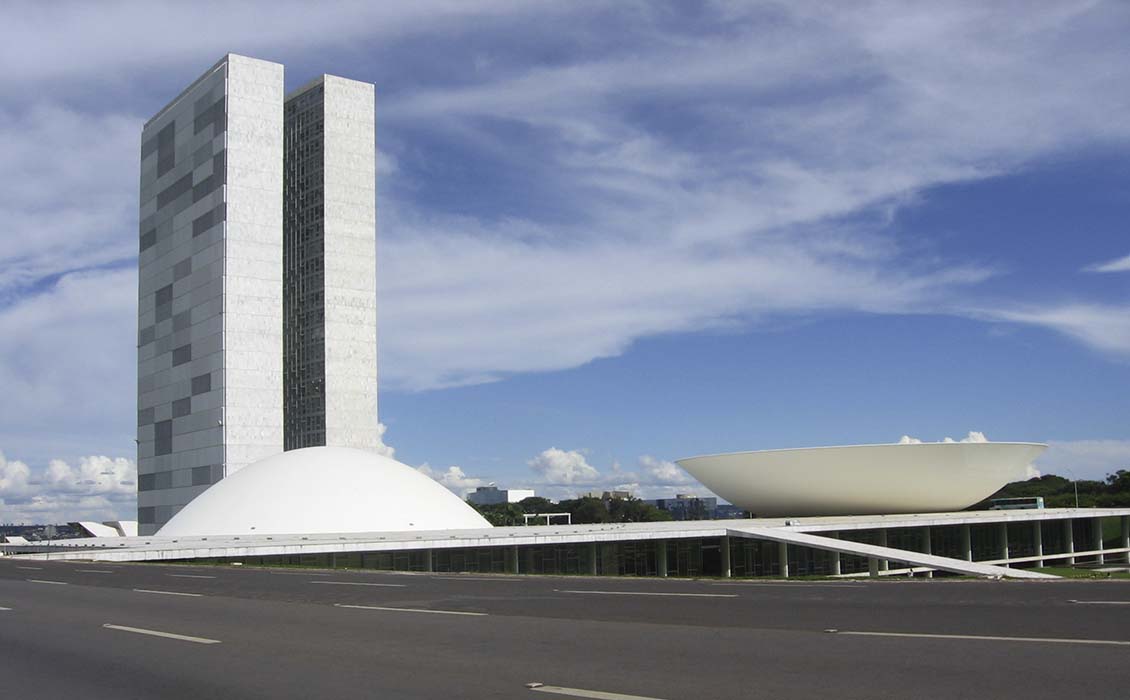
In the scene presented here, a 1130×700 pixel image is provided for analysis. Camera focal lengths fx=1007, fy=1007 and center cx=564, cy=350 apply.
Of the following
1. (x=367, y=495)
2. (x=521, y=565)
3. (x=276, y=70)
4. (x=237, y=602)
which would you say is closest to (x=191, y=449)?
(x=276, y=70)

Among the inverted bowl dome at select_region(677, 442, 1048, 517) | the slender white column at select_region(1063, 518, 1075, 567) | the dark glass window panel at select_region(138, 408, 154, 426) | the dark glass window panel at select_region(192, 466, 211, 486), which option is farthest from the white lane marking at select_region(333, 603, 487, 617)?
the dark glass window panel at select_region(138, 408, 154, 426)

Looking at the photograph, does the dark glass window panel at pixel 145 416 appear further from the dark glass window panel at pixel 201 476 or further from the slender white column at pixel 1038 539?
the slender white column at pixel 1038 539

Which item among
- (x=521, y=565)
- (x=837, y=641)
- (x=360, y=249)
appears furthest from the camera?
(x=360, y=249)

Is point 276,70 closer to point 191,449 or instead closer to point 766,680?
point 191,449

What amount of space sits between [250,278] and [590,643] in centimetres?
6824

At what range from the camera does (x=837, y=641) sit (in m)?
9.12

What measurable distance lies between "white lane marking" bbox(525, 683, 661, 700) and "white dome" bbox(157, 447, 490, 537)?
3639 centimetres

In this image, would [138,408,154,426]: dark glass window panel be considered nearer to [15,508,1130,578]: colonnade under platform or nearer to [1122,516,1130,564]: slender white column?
[15,508,1130,578]: colonnade under platform

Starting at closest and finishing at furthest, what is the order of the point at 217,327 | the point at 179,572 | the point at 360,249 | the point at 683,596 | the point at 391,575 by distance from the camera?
the point at 683,596 < the point at 391,575 < the point at 179,572 < the point at 217,327 < the point at 360,249

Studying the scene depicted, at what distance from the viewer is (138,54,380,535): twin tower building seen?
238ft

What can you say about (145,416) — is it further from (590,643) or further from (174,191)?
(590,643)

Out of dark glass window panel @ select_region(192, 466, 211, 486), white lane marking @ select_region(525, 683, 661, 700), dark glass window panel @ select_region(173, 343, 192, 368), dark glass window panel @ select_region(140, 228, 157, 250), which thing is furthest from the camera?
dark glass window panel @ select_region(140, 228, 157, 250)

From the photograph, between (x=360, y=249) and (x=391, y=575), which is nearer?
(x=391, y=575)

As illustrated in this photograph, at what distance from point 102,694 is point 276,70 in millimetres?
75251
